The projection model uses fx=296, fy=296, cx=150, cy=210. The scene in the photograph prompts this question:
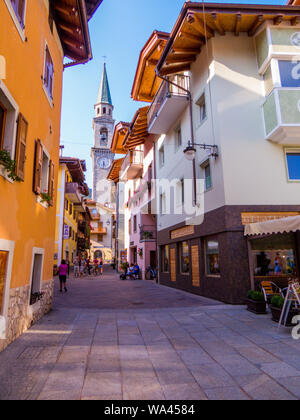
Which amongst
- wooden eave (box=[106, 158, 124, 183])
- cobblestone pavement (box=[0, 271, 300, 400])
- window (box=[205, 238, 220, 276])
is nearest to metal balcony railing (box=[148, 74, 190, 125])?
window (box=[205, 238, 220, 276])

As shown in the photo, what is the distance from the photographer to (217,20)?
10977 mm

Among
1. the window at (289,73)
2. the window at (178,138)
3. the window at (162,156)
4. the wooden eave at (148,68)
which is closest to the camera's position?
the window at (289,73)

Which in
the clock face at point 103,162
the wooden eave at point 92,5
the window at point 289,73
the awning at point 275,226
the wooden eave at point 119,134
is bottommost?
the awning at point 275,226

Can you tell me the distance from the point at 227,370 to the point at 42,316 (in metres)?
5.95

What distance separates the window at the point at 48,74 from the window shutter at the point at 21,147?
294 cm

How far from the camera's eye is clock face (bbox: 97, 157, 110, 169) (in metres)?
68.8

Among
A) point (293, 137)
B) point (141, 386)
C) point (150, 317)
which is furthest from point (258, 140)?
point (141, 386)

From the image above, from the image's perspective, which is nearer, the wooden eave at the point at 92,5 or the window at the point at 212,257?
the wooden eave at the point at 92,5

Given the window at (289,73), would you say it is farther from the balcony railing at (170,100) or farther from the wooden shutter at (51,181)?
the wooden shutter at (51,181)

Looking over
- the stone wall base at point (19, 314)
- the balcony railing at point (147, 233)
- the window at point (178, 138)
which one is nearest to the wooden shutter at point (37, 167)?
the stone wall base at point (19, 314)

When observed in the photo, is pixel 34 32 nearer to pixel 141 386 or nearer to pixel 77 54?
pixel 77 54

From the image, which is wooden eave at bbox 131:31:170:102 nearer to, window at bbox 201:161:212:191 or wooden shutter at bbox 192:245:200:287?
window at bbox 201:161:212:191

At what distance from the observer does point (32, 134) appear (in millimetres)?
7336

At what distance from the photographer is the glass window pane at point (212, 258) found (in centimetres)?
1140
